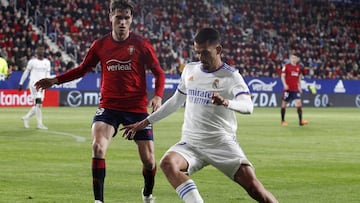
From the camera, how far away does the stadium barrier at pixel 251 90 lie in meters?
41.9

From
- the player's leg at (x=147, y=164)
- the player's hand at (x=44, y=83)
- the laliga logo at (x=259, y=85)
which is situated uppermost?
the player's hand at (x=44, y=83)

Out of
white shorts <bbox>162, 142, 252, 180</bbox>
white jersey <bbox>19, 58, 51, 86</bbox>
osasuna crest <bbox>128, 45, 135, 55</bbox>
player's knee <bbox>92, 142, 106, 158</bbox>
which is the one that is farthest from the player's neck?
white jersey <bbox>19, 58, 51, 86</bbox>

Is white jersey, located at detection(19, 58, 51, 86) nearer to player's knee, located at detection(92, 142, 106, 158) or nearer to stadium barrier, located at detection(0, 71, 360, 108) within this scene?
stadium barrier, located at detection(0, 71, 360, 108)

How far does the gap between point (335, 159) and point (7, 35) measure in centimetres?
2859

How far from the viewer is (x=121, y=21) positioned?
34.2ft

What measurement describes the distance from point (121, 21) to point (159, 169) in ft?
16.5

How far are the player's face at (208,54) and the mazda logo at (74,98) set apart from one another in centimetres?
3578

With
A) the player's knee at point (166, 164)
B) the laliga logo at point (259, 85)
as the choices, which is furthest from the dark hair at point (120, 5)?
the laliga logo at point (259, 85)

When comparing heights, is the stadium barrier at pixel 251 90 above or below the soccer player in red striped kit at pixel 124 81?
below

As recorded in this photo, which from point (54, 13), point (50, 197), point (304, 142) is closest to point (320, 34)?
point (54, 13)

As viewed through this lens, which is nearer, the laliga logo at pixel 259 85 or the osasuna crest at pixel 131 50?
the osasuna crest at pixel 131 50

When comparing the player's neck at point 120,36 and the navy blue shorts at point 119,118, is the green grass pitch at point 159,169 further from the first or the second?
the player's neck at point 120,36

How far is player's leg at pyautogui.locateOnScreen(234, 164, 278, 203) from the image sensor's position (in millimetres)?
8141

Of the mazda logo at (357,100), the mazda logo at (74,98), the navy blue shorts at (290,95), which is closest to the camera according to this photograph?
the navy blue shorts at (290,95)
